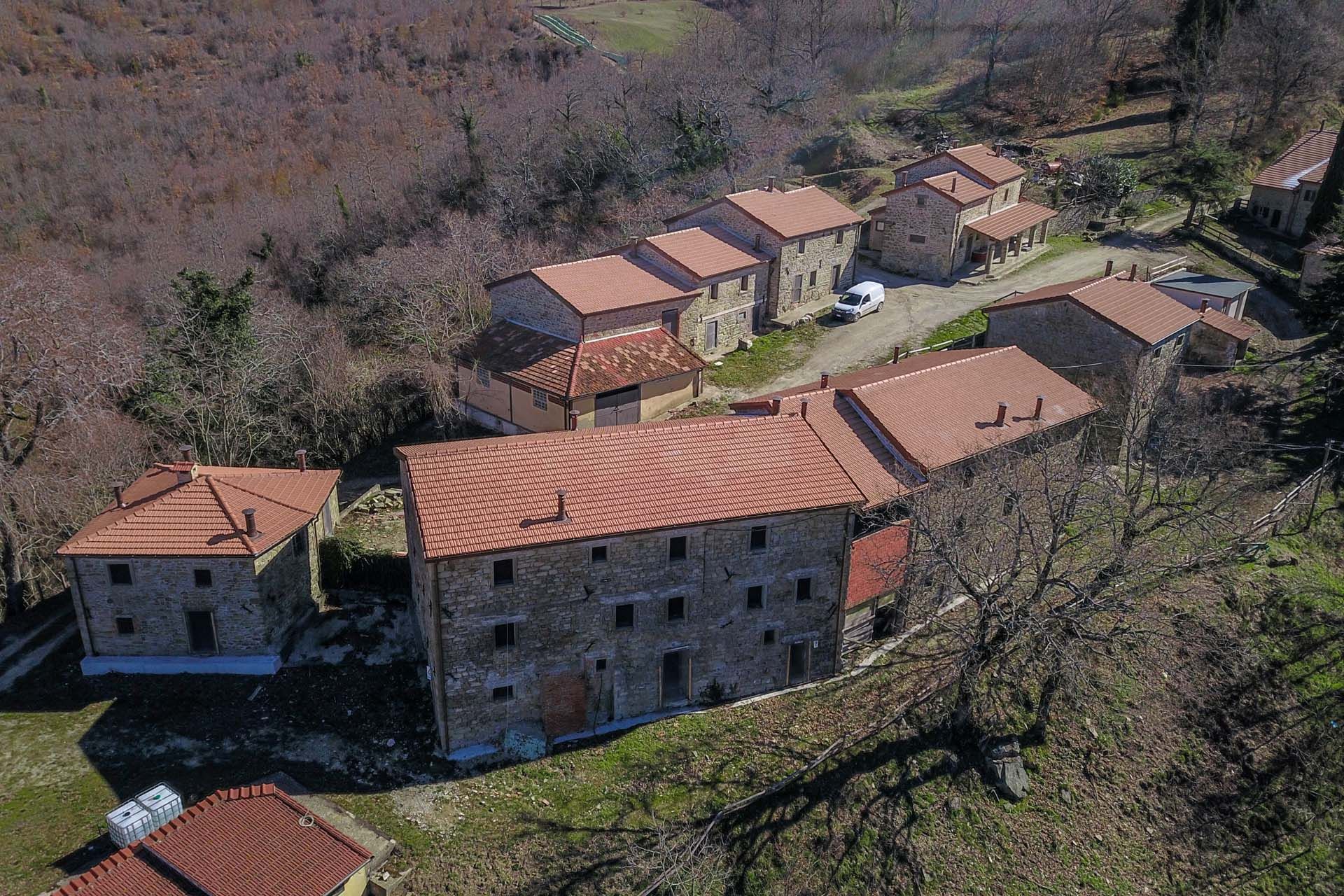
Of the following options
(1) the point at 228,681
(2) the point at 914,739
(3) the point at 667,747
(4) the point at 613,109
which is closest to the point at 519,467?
(3) the point at 667,747

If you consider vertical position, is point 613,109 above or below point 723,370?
above

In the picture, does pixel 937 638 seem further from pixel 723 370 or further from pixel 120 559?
pixel 120 559

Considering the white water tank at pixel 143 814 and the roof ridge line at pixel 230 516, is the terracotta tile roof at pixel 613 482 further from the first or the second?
the white water tank at pixel 143 814

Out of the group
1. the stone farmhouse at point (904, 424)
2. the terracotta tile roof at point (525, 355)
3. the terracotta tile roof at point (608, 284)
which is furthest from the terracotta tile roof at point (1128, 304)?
the terracotta tile roof at point (525, 355)

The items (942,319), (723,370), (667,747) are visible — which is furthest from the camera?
(942,319)

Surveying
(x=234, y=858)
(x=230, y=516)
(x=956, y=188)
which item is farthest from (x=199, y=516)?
(x=956, y=188)

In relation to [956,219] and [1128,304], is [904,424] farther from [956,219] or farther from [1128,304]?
[956,219]
